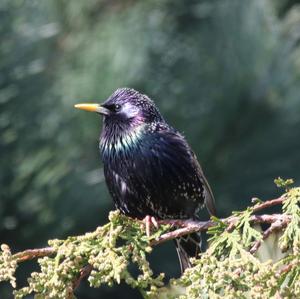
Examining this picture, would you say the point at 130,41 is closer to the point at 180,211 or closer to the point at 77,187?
the point at 77,187

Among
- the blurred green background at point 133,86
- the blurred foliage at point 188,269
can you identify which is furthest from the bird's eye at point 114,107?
the blurred green background at point 133,86

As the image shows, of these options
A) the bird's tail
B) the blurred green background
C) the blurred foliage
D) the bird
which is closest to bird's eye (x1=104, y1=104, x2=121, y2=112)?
the bird

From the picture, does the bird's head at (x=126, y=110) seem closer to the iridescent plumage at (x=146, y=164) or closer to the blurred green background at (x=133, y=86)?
the iridescent plumage at (x=146, y=164)

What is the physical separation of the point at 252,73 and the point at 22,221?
5.69 feet

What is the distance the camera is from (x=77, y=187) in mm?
6230

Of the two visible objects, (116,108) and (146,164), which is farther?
(116,108)

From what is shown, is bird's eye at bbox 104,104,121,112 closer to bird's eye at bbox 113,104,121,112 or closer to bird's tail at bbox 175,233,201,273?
bird's eye at bbox 113,104,121,112

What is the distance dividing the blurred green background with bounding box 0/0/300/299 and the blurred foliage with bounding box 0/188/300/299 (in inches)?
140

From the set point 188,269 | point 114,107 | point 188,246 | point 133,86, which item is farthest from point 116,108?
point 133,86

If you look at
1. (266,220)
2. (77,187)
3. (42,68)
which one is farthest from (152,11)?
(266,220)

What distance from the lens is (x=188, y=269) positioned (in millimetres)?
2258

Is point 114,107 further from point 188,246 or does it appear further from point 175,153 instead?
point 188,246

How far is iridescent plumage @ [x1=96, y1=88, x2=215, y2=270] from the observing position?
334cm

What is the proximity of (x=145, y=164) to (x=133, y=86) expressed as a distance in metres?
2.84
